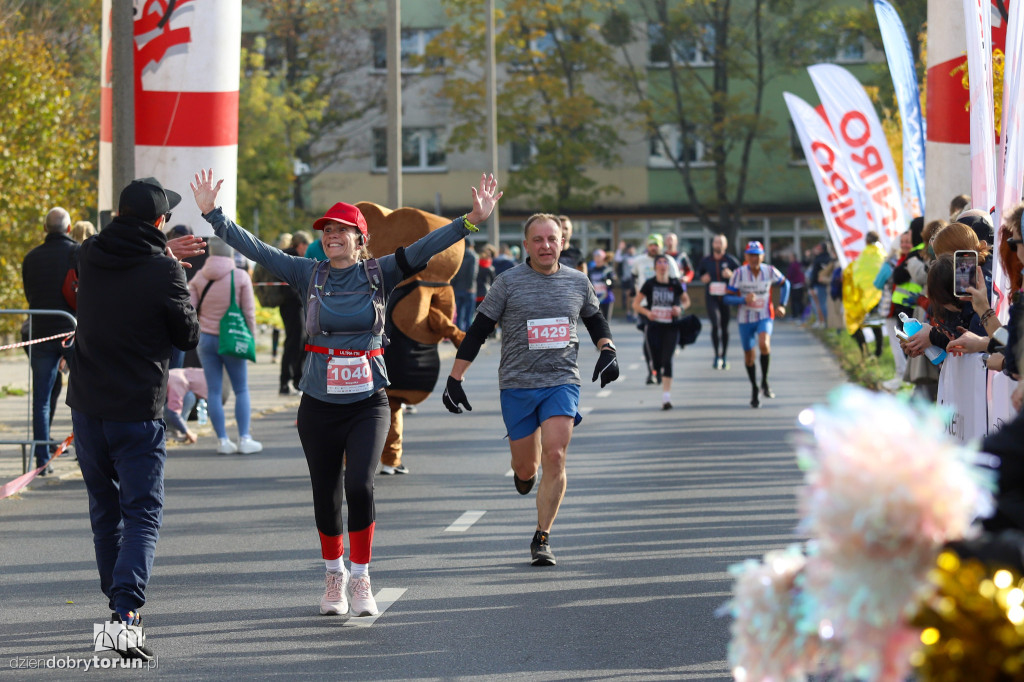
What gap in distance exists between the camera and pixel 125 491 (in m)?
5.85

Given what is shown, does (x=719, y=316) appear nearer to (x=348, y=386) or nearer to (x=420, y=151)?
(x=348, y=386)

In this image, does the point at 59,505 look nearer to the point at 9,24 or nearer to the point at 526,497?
the point at 526,497

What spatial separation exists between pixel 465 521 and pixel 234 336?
157 inches

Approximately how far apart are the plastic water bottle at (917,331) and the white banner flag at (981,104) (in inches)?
80.6

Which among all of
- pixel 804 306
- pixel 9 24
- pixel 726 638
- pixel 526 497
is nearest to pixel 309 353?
pixel 726 638

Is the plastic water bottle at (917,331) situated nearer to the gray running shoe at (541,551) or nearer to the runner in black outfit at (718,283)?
the gray running shoe at (541,551)

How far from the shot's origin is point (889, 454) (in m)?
2.32

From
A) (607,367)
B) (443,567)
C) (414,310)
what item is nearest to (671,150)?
(414,310)

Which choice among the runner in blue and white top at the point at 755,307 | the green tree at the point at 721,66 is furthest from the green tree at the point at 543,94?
the runner in blue and white top at the point at 755,307

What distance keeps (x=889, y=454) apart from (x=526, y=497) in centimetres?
789

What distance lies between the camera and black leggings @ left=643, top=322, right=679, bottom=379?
55.4 ft

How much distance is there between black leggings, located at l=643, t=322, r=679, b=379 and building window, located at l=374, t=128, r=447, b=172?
3947cm

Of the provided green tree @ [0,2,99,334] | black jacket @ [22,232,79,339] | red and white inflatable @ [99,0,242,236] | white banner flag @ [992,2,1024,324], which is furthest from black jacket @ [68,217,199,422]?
green tree @ [0,2,99,334]

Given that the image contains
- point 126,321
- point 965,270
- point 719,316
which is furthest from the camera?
point 719,316
